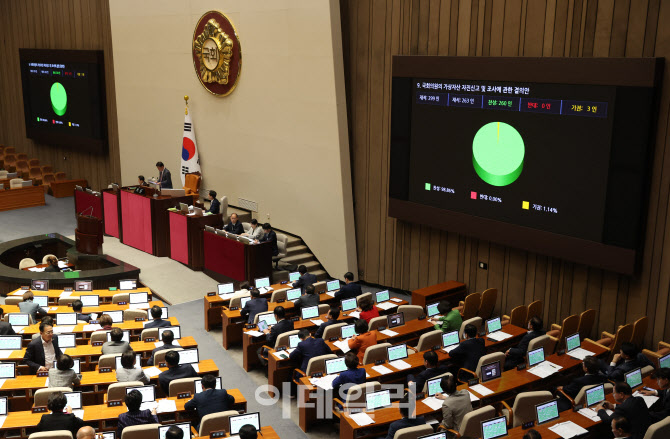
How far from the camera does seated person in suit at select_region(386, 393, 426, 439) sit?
6582 mm

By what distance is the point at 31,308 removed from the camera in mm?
10227

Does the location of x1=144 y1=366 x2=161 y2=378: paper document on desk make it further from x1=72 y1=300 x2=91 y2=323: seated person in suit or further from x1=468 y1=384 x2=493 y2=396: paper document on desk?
x1=468 y1=384 x2=493 y2=396: paper document on desk

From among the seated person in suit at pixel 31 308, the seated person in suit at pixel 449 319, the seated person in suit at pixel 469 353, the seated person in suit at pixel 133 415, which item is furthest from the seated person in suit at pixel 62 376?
the seated person in suit at pixel 449 319

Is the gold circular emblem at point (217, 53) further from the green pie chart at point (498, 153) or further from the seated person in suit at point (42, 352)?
the seated person in suit at point (42, 352)

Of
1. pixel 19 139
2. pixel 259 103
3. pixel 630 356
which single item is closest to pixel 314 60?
pixel 259 103

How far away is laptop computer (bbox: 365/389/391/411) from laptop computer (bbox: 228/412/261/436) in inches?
48.8

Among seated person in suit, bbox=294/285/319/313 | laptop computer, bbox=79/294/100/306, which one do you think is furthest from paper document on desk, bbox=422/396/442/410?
laptop computer, bbox=79/294/100/306

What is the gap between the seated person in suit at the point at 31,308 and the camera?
10.2 m

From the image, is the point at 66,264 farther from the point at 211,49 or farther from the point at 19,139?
the point at 19,139

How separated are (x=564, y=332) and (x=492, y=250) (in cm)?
216

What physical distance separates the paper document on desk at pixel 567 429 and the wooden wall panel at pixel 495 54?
3.24 meters

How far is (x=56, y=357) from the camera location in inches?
343

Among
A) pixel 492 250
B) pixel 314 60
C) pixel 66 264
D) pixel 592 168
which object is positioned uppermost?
pixel 314 60

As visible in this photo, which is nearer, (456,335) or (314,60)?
(456,335)
